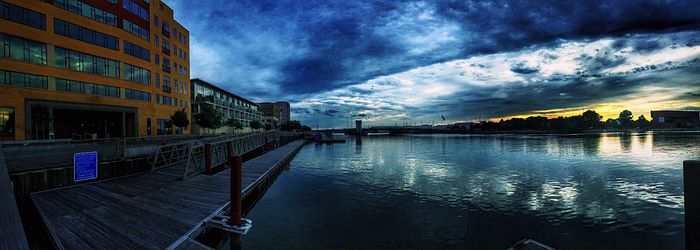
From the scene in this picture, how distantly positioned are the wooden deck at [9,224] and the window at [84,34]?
41.5 meters

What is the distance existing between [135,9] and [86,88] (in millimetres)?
14631

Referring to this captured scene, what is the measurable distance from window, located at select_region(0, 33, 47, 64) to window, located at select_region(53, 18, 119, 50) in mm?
2862

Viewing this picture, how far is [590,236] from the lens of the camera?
1173 centimetres

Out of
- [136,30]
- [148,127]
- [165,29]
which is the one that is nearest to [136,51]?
[136,30]

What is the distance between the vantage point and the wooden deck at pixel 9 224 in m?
3.36

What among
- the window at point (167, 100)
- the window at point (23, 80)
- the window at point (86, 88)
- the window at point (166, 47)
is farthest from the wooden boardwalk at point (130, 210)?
the window at point (166, 47)

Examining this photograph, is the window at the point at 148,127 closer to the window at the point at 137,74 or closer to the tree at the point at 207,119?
the window at the point at 137,74

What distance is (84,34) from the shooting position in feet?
117

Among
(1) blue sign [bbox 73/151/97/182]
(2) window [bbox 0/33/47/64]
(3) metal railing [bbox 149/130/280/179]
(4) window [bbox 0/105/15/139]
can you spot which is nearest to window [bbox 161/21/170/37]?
(2) window [bbox 0/33/47/64]

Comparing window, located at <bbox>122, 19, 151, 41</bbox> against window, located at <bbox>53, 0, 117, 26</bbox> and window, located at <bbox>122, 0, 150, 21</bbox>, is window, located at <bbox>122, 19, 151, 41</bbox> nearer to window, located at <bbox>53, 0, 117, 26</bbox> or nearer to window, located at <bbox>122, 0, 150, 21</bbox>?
window, located at <bbox>53, 0, 117, 26</bbox>

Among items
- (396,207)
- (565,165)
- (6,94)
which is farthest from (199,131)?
(565,165)

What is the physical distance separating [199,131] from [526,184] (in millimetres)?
66505

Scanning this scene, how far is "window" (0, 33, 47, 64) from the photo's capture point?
28.7 meters

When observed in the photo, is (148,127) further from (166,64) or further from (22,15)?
(22,15)
